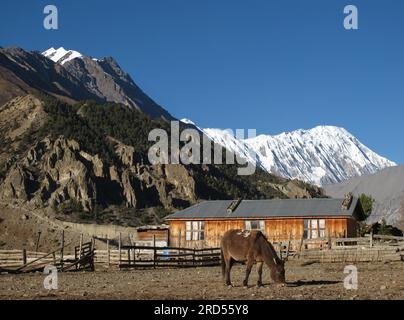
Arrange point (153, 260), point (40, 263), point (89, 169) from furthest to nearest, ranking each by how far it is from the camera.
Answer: point (89, 169) → point (153, 260) → point (40, 263)

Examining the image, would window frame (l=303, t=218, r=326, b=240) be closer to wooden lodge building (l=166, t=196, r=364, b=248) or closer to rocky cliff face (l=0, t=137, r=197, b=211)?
wooden lodge building (l=166, t=196, r=364, b=248)

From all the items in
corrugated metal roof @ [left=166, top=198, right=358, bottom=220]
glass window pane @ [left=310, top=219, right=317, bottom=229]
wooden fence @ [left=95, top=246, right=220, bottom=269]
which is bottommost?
wooden fence @ [left=95, top=246, right=220, bottom=269]

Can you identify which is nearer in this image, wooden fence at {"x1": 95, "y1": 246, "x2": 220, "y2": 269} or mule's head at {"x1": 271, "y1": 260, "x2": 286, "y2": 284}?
mule's head at {"x1": 271, "y1": 260, "x2": 286, "y2": 284}

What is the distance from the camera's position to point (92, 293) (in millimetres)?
17484

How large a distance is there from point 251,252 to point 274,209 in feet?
118

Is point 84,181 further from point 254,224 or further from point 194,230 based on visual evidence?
point 254,224

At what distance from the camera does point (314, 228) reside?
52375 millimetres

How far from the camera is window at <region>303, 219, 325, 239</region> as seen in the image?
2051 inches

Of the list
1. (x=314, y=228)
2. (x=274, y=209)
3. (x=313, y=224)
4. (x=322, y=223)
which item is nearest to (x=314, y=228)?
(x=314, y=228)

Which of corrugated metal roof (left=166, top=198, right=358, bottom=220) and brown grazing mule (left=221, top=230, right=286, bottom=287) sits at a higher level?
corrugated metal roof (left=166, top=198, right=358, bottom=220)

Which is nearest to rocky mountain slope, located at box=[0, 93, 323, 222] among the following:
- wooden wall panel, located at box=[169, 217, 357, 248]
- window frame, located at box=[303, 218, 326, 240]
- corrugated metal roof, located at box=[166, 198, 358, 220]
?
wooden wall panel, located at box=[169, 217, 357, 248]

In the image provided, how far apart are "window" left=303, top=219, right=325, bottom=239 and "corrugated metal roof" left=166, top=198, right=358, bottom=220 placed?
2.12ft
